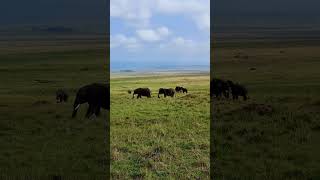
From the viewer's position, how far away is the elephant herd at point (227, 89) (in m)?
33.3

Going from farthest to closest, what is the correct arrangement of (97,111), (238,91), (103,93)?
(238,91) → (103,93) → (97,111)

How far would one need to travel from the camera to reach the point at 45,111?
23969mm

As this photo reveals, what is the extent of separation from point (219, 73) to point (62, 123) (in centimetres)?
2851

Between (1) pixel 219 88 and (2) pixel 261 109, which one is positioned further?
(1) pixel 219 88

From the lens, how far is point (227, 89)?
1394 inches

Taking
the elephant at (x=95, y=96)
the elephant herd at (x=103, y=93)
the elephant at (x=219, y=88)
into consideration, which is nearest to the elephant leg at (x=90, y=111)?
the elephant herd at (x=103, y=93)

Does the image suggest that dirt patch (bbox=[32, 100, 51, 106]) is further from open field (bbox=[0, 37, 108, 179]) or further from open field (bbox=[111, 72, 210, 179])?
open field (bbox=[111, 72, 210, 179])

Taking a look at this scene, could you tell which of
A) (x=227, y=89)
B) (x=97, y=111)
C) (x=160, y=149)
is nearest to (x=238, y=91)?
(x=227, y=89)

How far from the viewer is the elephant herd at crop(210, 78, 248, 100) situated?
33.3 metres

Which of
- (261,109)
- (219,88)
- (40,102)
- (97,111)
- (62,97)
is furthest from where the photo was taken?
(219,88)

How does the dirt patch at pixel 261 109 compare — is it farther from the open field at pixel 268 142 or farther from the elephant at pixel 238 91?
the elephant at pixel 238 91

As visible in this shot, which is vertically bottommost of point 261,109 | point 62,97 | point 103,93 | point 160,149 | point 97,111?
point 160,149

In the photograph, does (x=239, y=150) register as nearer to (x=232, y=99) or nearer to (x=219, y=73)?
(x=232, y=99)

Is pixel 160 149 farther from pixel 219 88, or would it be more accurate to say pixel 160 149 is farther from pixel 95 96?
pixel 219 88
